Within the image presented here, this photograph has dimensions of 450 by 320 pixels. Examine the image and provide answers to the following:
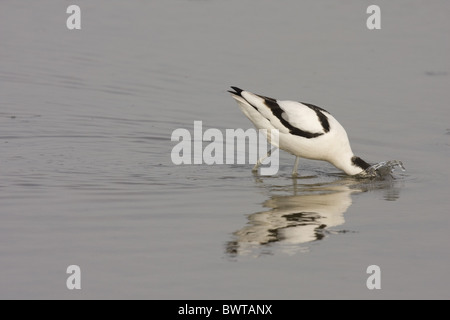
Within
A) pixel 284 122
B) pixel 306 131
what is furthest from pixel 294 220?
pixel 284 122

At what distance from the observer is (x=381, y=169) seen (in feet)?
34.2

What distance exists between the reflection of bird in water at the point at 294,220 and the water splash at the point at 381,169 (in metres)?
0.58

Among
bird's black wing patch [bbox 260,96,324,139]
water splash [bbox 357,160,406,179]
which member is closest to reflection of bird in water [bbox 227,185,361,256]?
water splash [bbox 357,160,406,179]

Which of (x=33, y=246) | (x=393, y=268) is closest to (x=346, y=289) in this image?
(x=393, y=268)

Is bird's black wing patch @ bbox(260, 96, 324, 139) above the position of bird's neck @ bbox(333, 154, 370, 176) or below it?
above

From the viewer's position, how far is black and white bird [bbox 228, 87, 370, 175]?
34.3 feet

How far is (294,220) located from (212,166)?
2.38 m

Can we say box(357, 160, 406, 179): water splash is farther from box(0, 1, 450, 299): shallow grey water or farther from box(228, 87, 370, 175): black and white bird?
box(0, 1, 450, 299): shallow grey water

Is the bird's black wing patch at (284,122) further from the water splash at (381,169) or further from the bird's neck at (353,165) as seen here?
the water splash at (381,169)

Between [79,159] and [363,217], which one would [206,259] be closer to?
[363,217]

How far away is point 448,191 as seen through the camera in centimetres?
967

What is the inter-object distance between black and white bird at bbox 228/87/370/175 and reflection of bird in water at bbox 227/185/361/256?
0.65 m

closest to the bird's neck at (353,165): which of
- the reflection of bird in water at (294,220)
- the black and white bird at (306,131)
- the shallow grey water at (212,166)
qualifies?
the black and white bird at (306,131)
